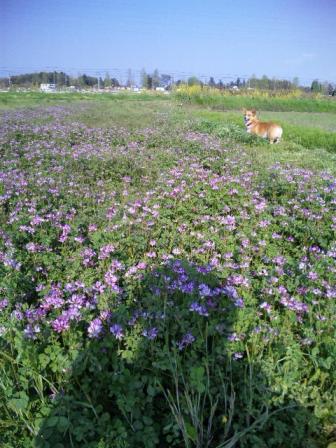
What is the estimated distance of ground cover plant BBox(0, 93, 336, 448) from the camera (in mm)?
1874

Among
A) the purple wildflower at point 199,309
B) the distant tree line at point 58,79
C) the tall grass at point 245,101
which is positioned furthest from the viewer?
the distant tree line at point 58,79

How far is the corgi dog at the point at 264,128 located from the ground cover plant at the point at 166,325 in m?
7.41

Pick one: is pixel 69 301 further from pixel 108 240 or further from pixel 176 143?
pixel 176 143

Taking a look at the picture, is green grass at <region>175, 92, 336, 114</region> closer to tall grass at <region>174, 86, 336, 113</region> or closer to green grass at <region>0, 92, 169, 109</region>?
tall grass at <region>174, 86, 336, 113</region>

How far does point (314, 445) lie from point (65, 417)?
Result: 135 cm

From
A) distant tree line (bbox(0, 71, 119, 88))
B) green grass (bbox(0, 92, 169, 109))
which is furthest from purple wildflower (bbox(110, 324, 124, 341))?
distant tree line (bbox(0, 71, 119, 88))

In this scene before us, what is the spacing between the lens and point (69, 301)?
2449 mm

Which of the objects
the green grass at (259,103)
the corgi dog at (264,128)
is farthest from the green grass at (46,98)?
the corgi dog at (264,128)

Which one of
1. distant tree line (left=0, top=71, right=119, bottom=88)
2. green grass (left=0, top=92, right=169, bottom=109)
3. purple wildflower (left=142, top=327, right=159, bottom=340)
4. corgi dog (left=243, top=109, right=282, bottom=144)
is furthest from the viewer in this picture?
distant tree line (left=0, top=71, right=119, bottom=88)

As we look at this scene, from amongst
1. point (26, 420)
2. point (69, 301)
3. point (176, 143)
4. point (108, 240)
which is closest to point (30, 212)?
point (108, 240)

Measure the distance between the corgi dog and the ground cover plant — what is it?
7.41 metres

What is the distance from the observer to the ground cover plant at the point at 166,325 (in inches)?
73.8

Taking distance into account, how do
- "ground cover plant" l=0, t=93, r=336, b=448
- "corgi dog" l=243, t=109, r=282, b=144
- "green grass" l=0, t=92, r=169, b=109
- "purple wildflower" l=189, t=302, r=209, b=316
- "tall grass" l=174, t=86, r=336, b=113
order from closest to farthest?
"ground cover plant" l=0, t=93, r=336, b=448 < "purple wildflower" l=189, t=302, r=209, b=316 < "corgi dog" l=243, t=109, r=282, b=144 < "green grass" l=0, t=92, r=169, b=109 < "tall grass" l=174, t=86, r=336, b=113

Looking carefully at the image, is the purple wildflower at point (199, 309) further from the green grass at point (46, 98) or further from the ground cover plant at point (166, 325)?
the green grass at point (46, 98)
